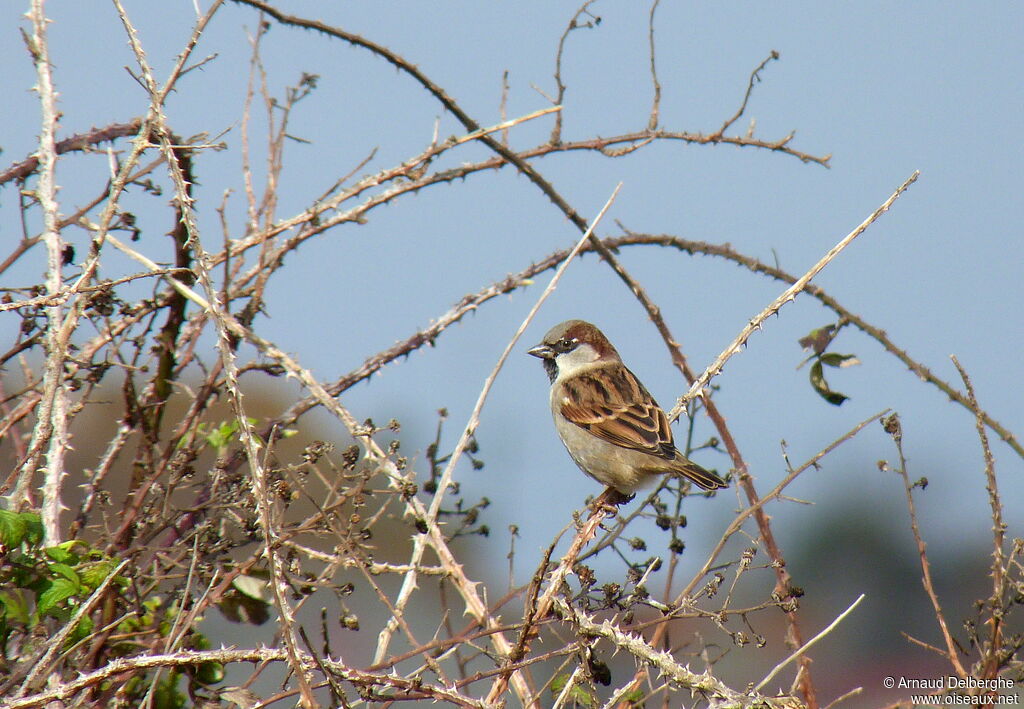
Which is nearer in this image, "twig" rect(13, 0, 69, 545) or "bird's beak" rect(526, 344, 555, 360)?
"twig" rect(13, 0, 69, 545)

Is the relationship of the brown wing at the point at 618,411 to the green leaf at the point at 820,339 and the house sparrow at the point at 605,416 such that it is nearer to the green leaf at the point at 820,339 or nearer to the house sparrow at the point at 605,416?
the house sparrow at the point at 605,416

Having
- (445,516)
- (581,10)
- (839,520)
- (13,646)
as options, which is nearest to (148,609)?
(13,646)

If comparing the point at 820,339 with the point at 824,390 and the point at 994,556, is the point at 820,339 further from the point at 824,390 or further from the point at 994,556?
the point at 994,556

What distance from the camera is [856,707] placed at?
344cm

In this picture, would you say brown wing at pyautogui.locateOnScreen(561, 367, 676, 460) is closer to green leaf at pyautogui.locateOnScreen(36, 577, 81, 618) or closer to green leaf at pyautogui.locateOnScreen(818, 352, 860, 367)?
green leaf at pyautogui.locateOnScreen(818, 352, 860, 367)

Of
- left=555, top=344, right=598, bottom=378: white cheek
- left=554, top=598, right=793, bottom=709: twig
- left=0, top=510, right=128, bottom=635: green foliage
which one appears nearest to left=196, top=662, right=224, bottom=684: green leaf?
left=0, top=510, right=128, bottom=635: green foliage

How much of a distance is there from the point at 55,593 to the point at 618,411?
3.27m

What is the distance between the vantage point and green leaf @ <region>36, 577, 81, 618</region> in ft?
6.62

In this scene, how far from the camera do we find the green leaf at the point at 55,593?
2018mm

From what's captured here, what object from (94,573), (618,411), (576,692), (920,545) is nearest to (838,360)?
(920,545)

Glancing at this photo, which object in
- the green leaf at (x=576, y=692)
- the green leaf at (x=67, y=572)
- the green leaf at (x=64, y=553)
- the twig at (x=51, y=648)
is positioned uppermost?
the green leaf at (x=64, y=553)

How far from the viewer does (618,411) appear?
495cm

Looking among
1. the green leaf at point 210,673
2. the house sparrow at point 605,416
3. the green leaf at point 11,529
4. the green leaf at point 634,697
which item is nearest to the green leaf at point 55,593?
the green leaf at point 11,529

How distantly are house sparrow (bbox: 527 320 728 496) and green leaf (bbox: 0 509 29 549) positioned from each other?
280 cm
